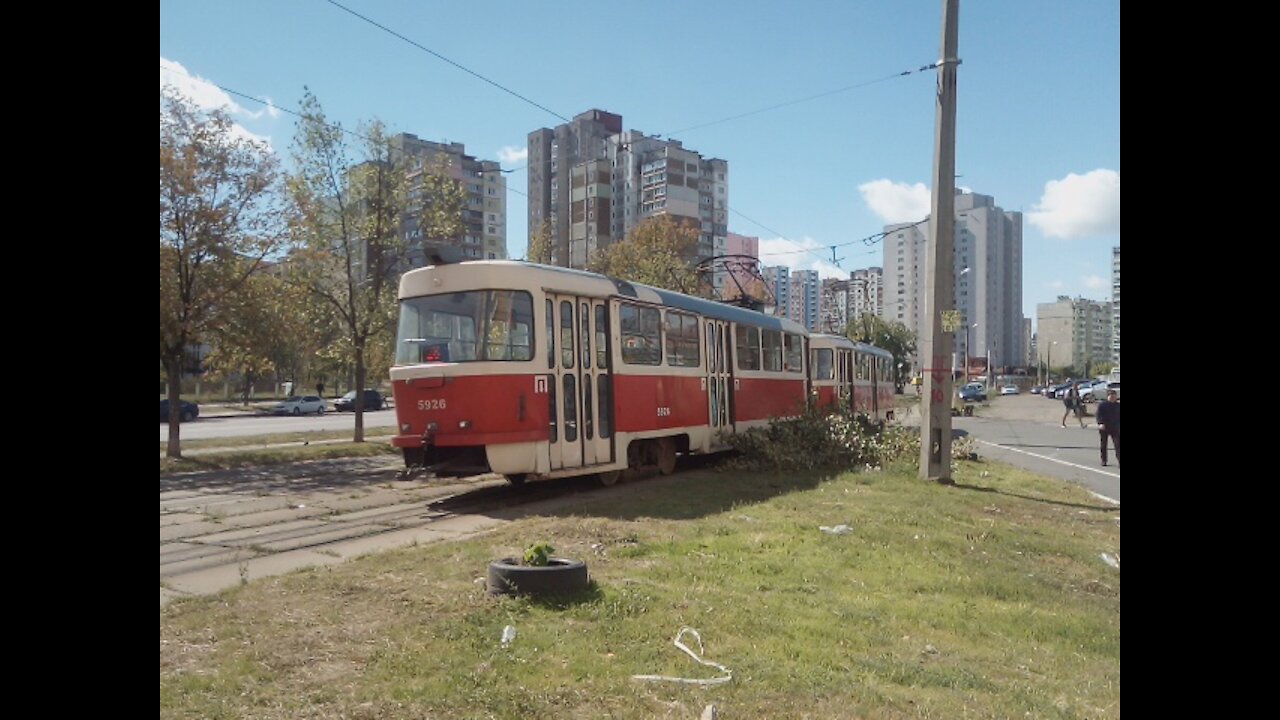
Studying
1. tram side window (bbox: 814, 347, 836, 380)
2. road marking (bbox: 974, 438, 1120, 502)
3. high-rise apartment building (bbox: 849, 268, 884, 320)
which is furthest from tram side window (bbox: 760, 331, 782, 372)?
high-rise apartment building (bbox: 849, 268, 884, 320)

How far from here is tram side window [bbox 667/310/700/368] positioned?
15180mm

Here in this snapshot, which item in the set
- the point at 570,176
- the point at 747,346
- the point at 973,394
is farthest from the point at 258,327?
the point at 973,394

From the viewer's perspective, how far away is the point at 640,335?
1409cm

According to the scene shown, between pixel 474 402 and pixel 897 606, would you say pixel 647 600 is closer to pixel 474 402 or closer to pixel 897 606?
pixel 897 606

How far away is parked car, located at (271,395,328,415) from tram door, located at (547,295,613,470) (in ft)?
147

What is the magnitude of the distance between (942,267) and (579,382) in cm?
680

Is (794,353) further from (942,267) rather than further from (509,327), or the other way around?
(509,327)

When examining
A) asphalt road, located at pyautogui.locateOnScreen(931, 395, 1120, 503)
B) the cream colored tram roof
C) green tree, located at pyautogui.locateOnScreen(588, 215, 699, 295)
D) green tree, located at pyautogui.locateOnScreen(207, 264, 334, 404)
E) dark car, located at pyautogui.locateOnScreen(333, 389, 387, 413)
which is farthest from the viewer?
dark car, located at pyautogui.locateOnScreen(333, 389, 387, 413)

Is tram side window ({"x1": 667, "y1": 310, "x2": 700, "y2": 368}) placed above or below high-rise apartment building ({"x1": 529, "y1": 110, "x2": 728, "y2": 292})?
below

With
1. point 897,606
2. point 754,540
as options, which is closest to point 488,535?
point 754,540

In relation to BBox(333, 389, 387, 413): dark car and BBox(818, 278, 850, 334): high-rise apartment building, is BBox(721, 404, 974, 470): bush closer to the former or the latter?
BBox(818, 278, 850, 334): high-rise apartment building

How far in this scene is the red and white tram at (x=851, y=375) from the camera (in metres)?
23.6

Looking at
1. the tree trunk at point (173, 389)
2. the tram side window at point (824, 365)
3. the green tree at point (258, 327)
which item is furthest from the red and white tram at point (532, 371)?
the tree trunk at point (173, 389)
